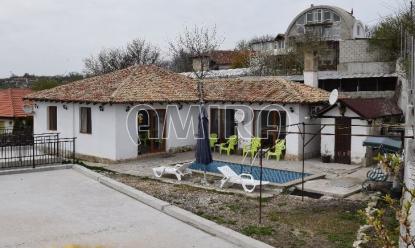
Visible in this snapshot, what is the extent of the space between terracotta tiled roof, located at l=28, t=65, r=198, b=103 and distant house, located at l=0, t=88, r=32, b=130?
17.4 feet

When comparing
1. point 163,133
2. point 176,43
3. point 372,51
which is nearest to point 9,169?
point 163,133

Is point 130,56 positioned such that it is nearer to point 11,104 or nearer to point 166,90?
point 11,104

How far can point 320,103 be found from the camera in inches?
783

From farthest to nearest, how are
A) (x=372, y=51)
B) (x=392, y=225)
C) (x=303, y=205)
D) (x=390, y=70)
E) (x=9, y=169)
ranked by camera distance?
(x=372, y=51), (x=390, y=70), (x=9, y=169), (x=303, y=205), (x=392, y=225)

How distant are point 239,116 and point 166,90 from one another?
149 inches

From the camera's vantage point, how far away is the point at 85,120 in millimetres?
21203

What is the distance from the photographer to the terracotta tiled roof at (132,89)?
66.2 ft

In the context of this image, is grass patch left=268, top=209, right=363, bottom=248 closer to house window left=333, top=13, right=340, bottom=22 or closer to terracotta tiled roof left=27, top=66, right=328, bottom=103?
terracotta tiled roof left=27, top=66, right=328, bottom=103

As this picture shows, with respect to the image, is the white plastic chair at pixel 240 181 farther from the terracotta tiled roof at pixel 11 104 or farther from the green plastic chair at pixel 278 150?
the terracotta tiled roof at pixel 11 104

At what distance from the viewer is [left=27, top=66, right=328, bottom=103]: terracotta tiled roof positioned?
19953 mm

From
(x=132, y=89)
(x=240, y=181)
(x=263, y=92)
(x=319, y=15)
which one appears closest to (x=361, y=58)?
(x=263, y=92)

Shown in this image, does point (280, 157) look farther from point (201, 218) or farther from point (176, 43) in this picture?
point (176, 43)

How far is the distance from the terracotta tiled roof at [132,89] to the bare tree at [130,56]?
2878 cm

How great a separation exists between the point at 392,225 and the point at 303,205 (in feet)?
9.00
